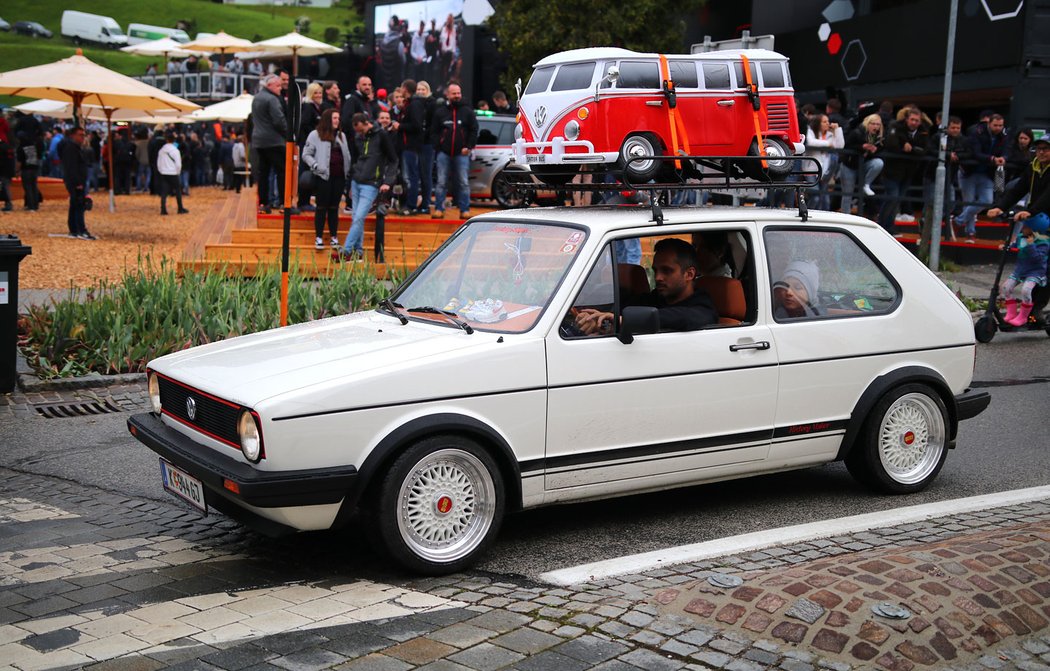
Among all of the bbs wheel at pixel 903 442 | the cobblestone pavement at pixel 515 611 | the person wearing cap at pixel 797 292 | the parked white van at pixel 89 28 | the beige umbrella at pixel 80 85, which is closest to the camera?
the cobblestone pavement at pixel 515 611

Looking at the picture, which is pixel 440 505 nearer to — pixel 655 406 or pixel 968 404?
pixel 655 406

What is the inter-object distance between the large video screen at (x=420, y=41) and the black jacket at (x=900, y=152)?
24.9 metres

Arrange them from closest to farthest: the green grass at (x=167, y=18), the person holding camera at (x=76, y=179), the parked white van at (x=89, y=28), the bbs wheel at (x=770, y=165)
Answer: the bbs wheel at (x=770, y=165), the person holding camera at (x=76, y=179), the green grass at (x=167, y=18), the parked white van at (x=89, y=28)

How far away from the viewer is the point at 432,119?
714 inches

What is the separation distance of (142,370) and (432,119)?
28.6 feet

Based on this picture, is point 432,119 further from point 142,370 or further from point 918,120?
point 142,370

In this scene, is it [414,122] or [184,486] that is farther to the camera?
[414,122]

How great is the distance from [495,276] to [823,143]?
1257 centimetres

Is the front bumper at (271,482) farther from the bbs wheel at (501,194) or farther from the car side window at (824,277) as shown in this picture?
the bbs wheel at (501,194)

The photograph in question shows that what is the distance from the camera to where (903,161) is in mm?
18266

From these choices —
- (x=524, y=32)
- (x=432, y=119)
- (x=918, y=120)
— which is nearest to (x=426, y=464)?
(x=432, y=119)

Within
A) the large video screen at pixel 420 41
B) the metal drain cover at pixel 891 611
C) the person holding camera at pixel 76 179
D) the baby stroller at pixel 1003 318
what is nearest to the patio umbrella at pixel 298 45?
the person holding camera at pixel 76 179

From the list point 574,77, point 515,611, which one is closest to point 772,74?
point 574,77

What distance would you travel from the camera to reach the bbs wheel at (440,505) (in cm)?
522
